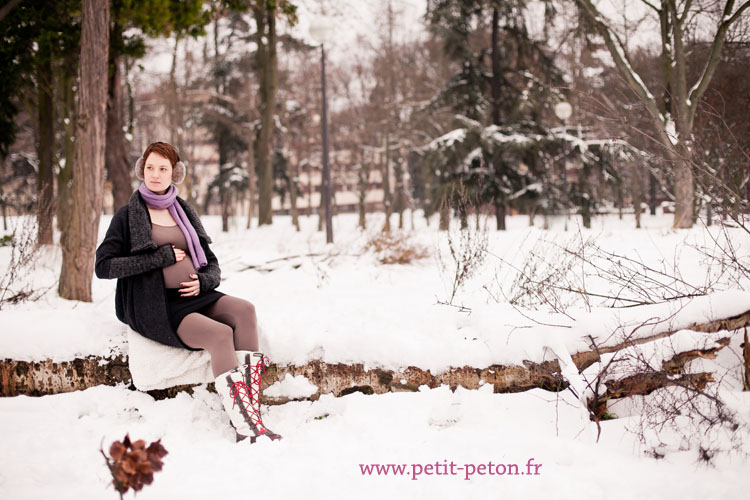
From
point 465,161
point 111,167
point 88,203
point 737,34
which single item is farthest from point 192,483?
point 465,161

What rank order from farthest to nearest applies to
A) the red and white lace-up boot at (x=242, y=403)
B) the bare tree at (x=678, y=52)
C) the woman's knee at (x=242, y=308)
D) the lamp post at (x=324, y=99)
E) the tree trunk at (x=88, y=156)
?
1. the lamp post at (x=324, y=99)
2. the bare tree at (x=678, y=52)
3. the tree trunk at (x=88, y=156)
4. the woman's knee at (x=242, y=308)
5. the red and white lace-up boot at (x=242, y=403)

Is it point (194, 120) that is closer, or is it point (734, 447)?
point (734, 447)

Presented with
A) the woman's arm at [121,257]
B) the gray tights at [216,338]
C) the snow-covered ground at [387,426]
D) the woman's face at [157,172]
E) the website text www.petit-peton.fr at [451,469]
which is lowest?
the website text www.petit-peton.fr at [451,469]

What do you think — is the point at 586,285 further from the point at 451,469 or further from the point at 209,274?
the point at 209,274

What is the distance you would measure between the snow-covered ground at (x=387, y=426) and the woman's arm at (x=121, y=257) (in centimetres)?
74

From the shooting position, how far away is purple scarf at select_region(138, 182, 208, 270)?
9.53ft

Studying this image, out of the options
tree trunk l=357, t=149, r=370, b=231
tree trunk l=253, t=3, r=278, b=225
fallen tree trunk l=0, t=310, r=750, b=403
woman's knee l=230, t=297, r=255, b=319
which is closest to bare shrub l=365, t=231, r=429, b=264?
fallen tree trunk l=0, t=310, r=750, b=403

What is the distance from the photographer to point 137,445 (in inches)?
67.2

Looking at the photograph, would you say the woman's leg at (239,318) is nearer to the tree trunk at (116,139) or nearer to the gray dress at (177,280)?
the gray dress at (177,280)

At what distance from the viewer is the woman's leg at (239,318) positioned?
2.89 m

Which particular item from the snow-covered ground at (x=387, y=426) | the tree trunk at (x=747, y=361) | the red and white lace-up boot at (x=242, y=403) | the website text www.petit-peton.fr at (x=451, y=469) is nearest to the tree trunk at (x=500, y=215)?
the snow-covered ground at (x=387, y=426)

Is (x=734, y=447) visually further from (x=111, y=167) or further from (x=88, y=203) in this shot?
(x=111, y=167)

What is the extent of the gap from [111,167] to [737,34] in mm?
12088

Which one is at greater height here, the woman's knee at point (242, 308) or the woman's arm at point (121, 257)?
the woman's arm at point (121, 257)
